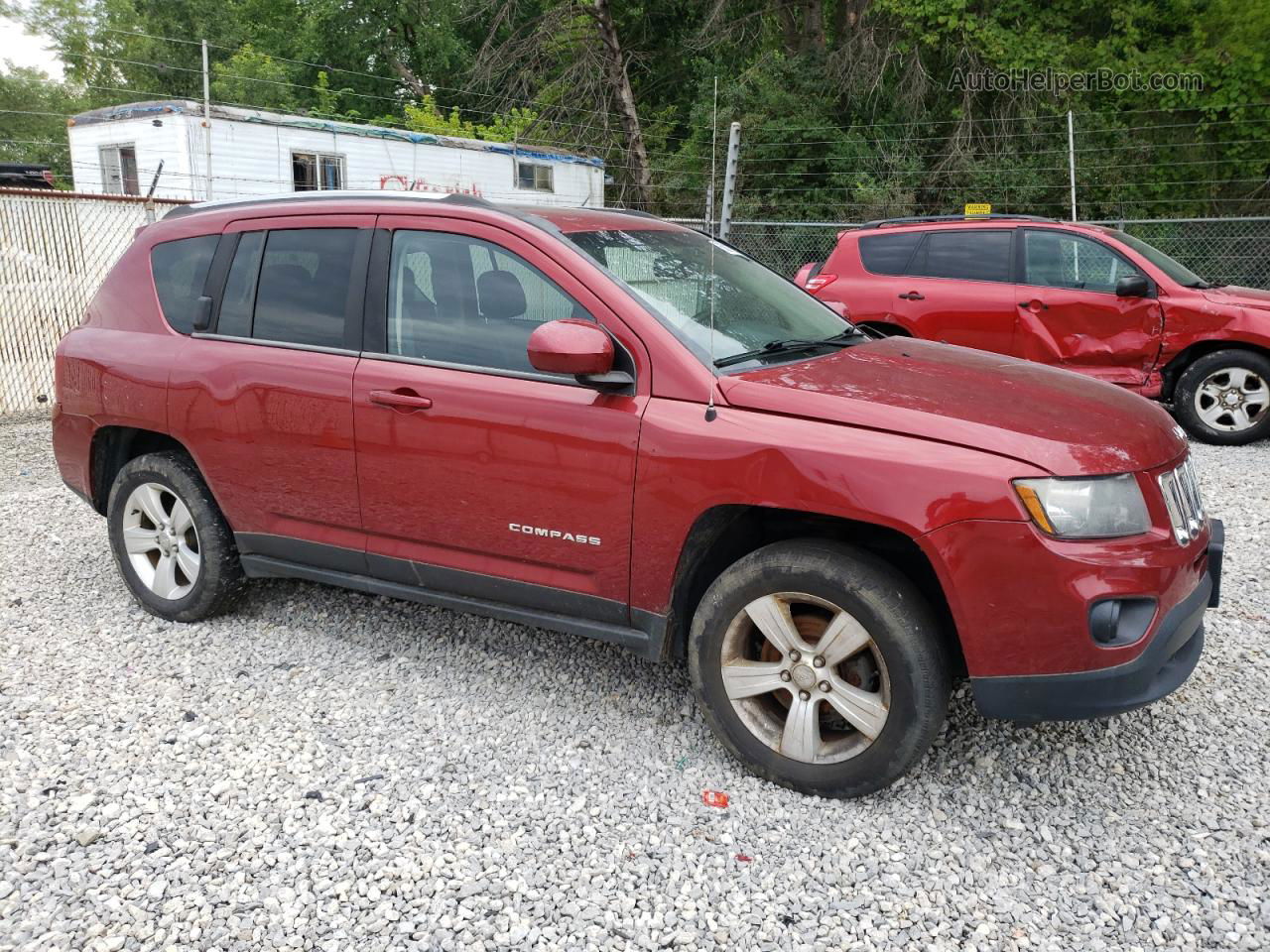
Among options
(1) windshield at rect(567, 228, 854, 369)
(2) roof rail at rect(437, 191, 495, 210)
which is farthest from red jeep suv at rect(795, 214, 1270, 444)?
(2) roof rail at rect(437, 191, 495, 210)

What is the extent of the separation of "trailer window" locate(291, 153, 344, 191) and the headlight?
18.6m

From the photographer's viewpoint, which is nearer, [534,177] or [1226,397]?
[1226,397]

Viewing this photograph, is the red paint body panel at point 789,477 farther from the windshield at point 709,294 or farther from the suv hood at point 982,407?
the windshield at point 709,294

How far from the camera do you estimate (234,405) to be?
4.09 metres

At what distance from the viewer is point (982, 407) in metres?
3.08

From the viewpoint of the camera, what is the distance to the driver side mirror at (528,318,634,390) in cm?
318

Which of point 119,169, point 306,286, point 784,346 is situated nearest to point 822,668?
point 784,346

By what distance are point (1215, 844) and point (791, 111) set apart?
20.9 metres

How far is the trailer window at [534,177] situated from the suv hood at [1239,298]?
17.1 meters

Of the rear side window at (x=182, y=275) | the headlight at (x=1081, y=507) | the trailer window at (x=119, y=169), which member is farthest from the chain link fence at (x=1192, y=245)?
the trailer window at (x=119, y=169)

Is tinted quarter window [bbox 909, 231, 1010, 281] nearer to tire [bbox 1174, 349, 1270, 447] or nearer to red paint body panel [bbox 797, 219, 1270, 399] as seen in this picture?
red paint body panel [bbox 797, 219, 1270, 399]

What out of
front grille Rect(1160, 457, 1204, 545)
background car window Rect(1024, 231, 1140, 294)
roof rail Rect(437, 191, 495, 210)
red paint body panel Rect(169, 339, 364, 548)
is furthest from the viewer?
background car window Rect(1024, 231, 1140, 294)

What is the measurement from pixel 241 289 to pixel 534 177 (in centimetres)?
2005

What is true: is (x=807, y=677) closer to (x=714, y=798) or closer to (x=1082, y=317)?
(x=714, y=798)
